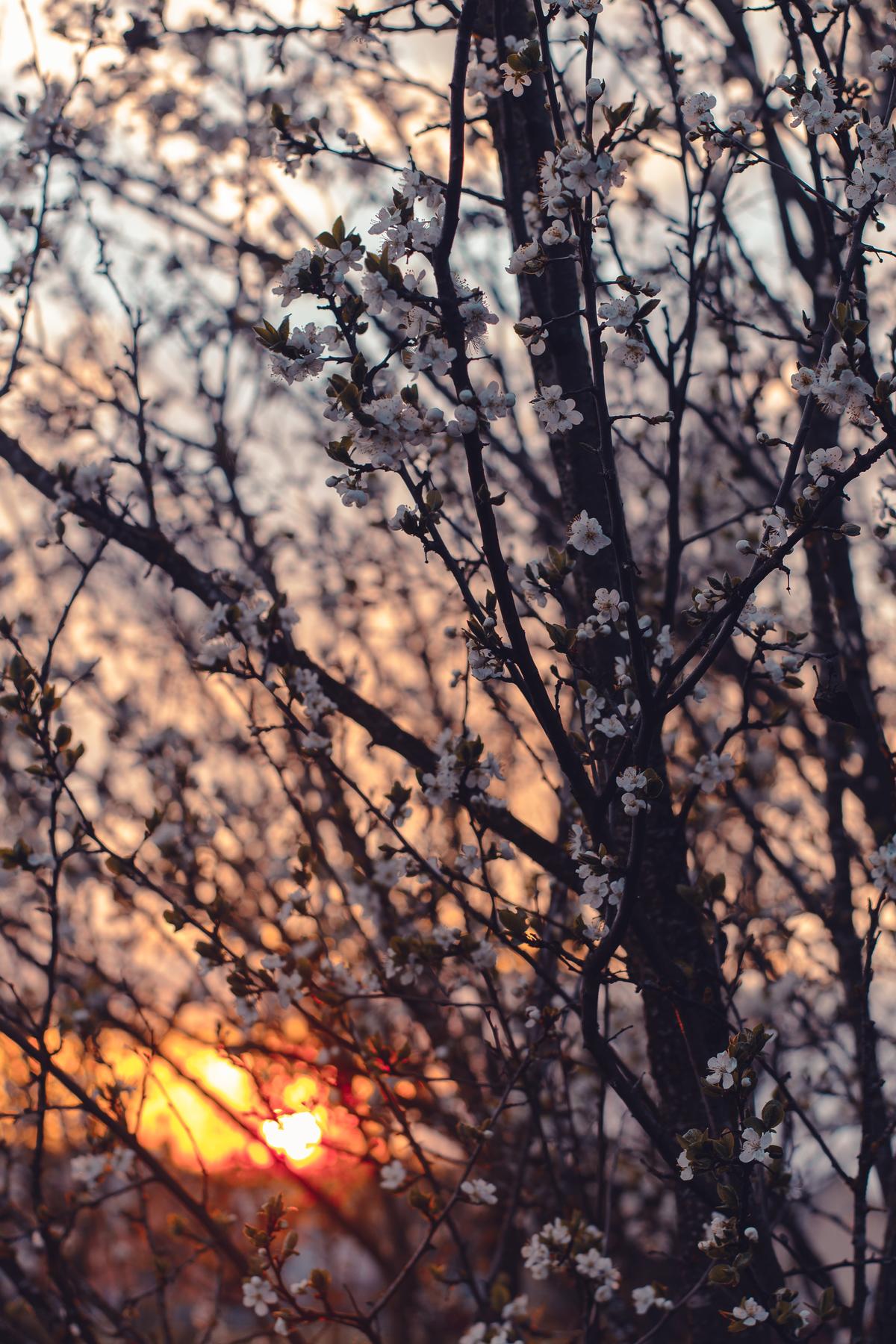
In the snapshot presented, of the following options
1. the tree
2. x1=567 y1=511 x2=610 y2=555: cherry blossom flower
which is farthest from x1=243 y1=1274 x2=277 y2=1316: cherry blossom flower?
x1=567 y1=511 x2=610 y2=555: cherry blossom flower

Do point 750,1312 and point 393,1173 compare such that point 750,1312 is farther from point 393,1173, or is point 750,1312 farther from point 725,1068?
point 393,1173

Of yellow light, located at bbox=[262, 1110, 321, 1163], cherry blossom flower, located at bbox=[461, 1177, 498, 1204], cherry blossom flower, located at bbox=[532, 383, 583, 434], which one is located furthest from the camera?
yellow light, located at bbox=[262, 1110, 321, 1163]

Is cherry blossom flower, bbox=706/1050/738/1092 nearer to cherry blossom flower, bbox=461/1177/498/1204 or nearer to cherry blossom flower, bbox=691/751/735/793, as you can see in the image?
cherry blossom flower, bbox=691/751/735/793

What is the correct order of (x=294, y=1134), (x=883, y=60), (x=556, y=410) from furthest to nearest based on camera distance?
(x=294, y=1134) → (x=883, y=60) → (x=556, y=410)

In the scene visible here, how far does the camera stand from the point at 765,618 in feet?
7.76

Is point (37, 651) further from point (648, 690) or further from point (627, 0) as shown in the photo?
point (648, 690)

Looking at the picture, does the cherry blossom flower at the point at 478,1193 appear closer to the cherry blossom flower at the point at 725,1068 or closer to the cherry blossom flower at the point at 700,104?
the cherry blossom flower at the point at 725,1068

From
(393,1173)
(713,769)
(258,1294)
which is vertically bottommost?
(258,1294)

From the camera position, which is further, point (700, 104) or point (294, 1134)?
point (294, 1134)

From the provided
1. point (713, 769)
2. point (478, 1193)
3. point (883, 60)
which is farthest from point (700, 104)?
point (478, 1193)

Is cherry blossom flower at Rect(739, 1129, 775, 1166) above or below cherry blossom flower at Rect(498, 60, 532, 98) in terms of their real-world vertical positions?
below

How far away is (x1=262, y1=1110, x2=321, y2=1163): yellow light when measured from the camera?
3.13 meters

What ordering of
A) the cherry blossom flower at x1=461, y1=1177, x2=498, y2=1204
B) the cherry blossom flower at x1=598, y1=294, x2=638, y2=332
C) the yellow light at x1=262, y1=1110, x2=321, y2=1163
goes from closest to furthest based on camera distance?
the cherry blossom flower at x1=598, y1=294, x2=638, y2=332 < the cherry blossom flower at x1=461, y1=1177, x2=498, y2=1204 < the yellow light at x1=262, y1=1110, x2=321, y2=1163

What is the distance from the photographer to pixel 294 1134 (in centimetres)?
324
